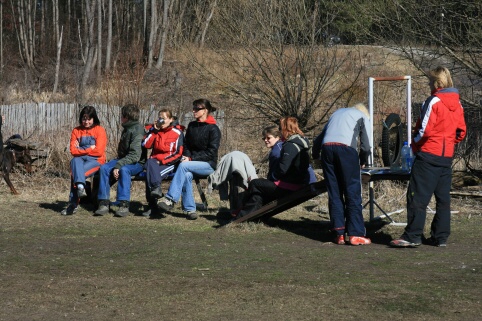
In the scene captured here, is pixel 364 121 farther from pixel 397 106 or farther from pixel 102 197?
pixel 397 106

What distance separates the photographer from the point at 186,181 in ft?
34.2

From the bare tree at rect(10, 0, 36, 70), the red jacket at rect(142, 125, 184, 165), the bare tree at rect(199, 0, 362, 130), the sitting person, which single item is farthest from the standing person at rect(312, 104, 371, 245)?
the bare tree at rect(10, 0, 36, 70)

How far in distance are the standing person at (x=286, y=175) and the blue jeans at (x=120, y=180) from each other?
5.79ft

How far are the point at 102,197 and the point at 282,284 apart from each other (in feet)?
15.4

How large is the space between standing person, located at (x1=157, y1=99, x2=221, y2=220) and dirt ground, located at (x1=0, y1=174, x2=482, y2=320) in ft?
0.93

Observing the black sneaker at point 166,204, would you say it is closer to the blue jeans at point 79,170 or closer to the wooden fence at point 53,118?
the blue jeans at point 79,170

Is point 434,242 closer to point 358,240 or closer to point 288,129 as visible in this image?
point 358,240

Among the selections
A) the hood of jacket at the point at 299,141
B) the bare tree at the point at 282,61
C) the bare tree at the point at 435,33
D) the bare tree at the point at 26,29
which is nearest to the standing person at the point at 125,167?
the hood of jacket at the point at 299,141

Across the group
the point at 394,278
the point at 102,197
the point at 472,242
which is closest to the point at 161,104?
the point at 102,197

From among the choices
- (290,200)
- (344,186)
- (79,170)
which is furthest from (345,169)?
(79,170)

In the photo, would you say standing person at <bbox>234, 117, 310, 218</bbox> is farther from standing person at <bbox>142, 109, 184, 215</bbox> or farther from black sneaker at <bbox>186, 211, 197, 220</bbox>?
standing person at <bbox>142, 109, 184, 215</bbox>

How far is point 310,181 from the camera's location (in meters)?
9.55

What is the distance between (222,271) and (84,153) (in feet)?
14.7

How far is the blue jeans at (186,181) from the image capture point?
10250 millimetres
